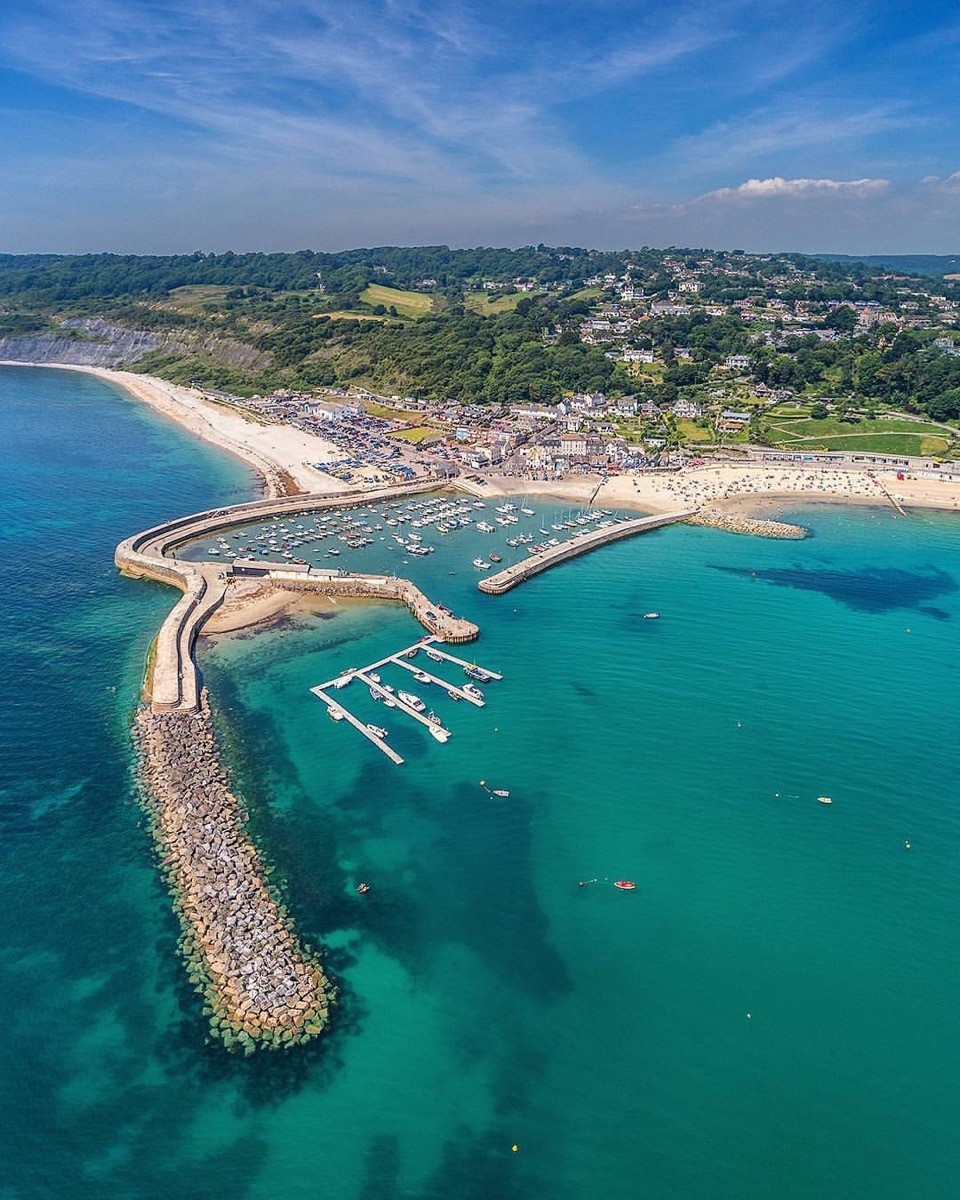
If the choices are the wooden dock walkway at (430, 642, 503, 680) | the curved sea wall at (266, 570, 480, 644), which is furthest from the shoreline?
the wooden dock walkway at (430, 642, 503, 680)

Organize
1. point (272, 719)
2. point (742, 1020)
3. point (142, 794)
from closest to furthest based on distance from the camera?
1. point (742, 1020)
2. point (142, 794)
3. point (272, 719)

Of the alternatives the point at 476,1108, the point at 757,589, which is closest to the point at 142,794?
the point at 476,1108

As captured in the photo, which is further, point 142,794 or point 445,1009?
point 142,794

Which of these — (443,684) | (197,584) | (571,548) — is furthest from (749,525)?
(197,584)

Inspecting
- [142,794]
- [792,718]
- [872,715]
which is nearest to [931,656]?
[872,715]

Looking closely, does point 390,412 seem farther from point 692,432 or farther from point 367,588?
point 367,588

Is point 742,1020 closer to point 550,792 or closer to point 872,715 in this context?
point 550,792

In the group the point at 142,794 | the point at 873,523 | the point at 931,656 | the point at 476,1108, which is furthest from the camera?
the point at 873,523
